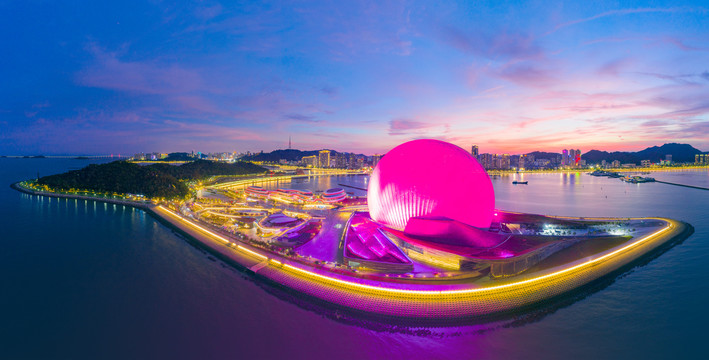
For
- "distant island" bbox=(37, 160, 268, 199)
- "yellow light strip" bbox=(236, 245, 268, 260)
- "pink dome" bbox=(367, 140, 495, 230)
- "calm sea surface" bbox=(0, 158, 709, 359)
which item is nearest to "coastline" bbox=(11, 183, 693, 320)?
"yellow light strip" bbox=(236, 245, 268, 260)

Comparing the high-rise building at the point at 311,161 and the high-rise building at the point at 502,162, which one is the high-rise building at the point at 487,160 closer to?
the high-rise building at the point at 502,162

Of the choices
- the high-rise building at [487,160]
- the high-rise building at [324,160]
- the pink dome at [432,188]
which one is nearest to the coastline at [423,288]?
the pink dome at [432,188]

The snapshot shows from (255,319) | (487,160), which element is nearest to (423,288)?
(255,319)

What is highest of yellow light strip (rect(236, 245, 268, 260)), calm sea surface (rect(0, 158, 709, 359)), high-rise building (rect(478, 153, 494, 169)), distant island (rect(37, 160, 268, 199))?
high-rise building (rect(478, 153, 494, 169))

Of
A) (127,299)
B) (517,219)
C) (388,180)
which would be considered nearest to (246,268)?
(127,299)

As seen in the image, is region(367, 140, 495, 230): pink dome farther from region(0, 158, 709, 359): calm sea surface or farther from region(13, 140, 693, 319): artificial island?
region(0, 158, 709, 359): calm sea surface

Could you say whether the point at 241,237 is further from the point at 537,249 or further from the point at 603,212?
the point at 603,212
